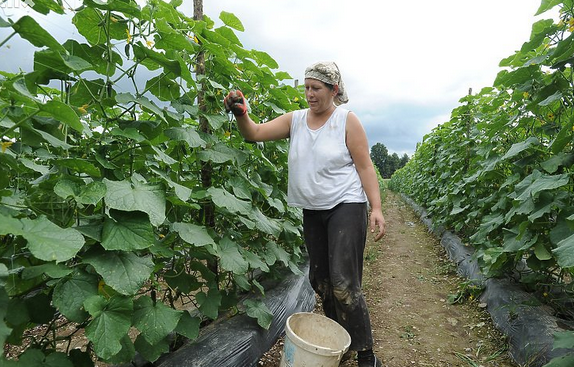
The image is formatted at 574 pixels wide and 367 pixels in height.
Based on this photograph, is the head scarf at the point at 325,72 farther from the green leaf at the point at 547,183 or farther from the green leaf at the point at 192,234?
the green leaf at the point at 547,183

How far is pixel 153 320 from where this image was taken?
147 cm

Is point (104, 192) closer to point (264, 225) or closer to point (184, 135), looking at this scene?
point (184, 135)

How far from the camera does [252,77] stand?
8.68 feet

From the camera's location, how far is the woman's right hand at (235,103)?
6.93ft

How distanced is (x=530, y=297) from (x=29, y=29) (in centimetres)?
328

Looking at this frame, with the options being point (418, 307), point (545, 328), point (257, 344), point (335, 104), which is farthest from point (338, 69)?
point (418, 307)

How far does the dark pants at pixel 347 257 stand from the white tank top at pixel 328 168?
7 centimetres

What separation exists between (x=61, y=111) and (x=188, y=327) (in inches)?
42.7

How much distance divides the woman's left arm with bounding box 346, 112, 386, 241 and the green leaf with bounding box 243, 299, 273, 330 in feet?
2.64

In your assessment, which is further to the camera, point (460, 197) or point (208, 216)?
point (460, 197)

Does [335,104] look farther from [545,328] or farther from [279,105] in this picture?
[545,328]

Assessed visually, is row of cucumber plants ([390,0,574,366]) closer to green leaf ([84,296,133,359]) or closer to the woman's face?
the woman's face

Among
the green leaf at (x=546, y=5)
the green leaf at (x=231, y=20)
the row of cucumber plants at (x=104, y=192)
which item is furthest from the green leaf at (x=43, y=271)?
the green leaf at (x=546, y=5)

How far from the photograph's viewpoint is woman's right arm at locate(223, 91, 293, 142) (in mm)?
2127
